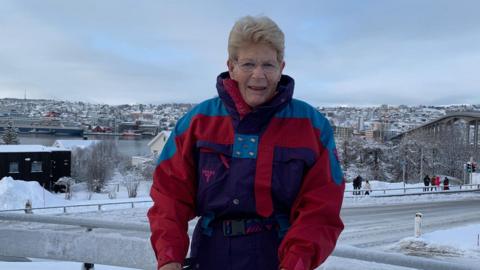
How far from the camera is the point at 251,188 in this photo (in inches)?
88.1

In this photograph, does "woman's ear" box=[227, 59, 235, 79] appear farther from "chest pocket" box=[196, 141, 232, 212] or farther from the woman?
"chest pocket" box=[196, 141, 232, 212]

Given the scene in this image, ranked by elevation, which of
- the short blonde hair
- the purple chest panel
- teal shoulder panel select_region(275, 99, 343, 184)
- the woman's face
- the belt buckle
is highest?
the short blonde hair

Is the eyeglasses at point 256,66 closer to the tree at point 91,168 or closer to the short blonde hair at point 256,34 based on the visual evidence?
the short blonde hair at point 256,34

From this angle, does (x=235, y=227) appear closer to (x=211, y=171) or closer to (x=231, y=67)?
(x=211, y=171)

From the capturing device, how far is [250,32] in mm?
2268

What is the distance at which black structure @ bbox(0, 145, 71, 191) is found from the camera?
141 feet

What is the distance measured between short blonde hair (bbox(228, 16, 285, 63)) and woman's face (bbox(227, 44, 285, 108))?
25 mm

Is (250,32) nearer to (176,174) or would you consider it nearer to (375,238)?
(176,174)

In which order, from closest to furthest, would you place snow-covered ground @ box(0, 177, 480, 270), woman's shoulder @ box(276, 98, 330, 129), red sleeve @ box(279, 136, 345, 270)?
red sleeve @ box(279, 136, 345, 270) → woman's shoulder @ box(276, 98, 330, 129) → snow-covered ground @ box(0, 177, 480, 270)

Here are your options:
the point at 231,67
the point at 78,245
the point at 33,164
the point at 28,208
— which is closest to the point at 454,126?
the point at 33,164

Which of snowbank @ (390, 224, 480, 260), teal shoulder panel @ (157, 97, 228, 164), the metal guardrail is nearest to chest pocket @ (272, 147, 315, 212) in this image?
teal shoulder panel @ (157, 97, 228, 164)

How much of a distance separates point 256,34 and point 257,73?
18cm

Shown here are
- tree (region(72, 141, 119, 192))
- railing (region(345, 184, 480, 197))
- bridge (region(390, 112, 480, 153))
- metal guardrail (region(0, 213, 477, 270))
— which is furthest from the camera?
bridge (region(390, 112, 480, 153))

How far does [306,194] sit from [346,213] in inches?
A: 837
